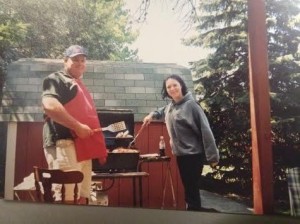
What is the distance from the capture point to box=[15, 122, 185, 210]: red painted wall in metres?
2.38

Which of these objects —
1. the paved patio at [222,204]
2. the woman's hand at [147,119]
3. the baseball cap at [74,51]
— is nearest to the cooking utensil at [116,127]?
the woman's hand at [147,119]

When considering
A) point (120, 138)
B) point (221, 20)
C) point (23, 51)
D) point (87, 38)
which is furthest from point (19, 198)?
point (221, 20)

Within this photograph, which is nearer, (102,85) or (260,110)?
(260,110)

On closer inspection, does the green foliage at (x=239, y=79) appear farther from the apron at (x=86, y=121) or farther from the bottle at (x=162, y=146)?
the apron at (x=86, y=121)

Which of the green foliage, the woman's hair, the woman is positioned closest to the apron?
the woman

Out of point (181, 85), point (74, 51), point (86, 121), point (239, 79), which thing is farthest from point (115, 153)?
point (239, 79)

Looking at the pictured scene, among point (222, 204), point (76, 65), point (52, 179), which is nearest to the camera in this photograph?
point (222, 204)

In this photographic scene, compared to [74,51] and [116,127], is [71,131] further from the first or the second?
[74,51]

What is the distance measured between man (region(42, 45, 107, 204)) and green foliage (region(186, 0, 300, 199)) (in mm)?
719

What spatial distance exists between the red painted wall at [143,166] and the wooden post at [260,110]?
48 centimetres

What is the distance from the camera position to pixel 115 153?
7.93 feet

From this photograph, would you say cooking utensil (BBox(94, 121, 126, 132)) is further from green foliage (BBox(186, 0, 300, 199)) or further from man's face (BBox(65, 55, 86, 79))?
green foliage (BBox(186, 0, 300, 199))

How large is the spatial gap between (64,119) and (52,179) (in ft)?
1.27

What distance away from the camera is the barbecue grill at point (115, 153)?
2.41m
